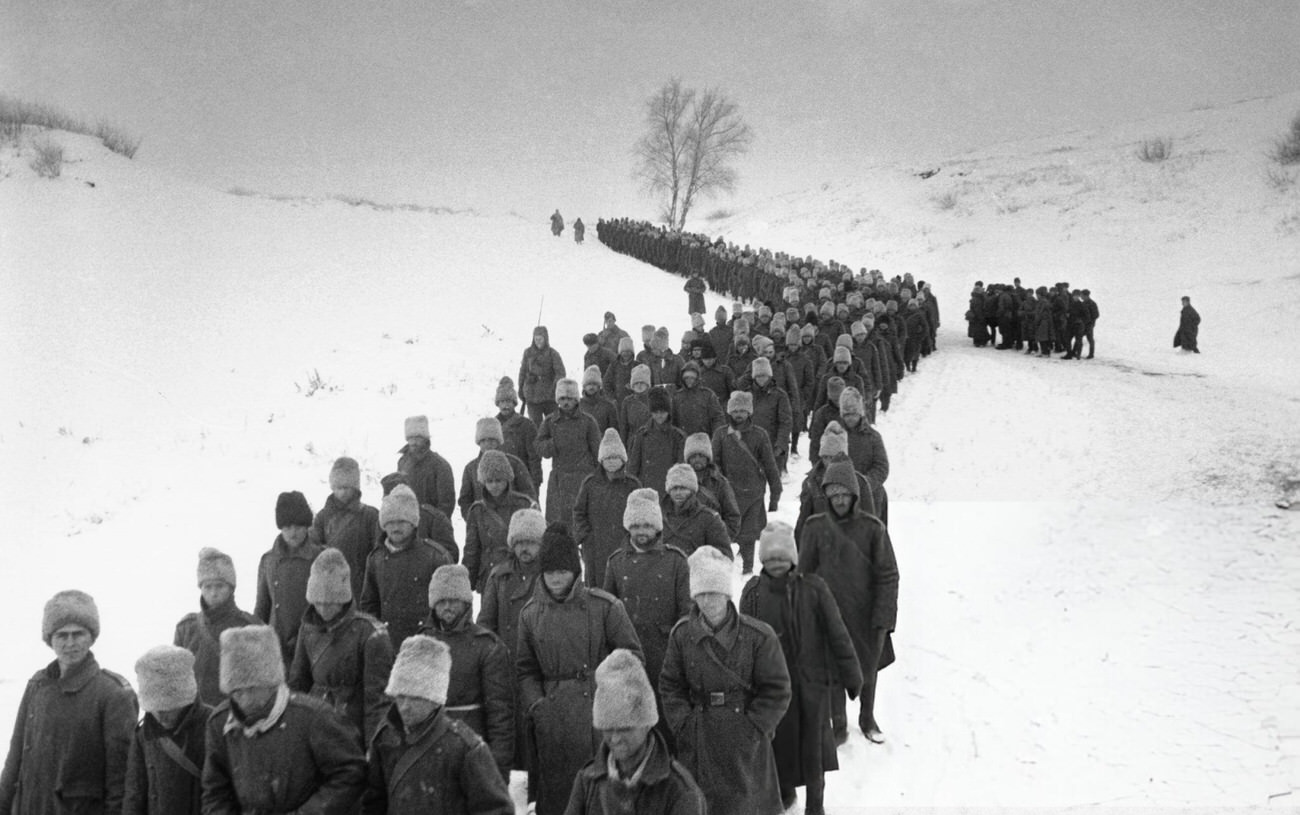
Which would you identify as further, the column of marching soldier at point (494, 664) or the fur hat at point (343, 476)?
the fur hat at point (343, 476)

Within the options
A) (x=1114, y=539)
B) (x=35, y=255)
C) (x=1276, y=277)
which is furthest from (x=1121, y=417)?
(x=35, y=255)

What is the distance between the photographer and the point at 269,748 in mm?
3623

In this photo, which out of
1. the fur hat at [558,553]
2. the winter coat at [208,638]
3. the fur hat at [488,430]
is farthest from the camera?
the fur hat at [488,430]

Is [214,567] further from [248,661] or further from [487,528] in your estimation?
[487,528]

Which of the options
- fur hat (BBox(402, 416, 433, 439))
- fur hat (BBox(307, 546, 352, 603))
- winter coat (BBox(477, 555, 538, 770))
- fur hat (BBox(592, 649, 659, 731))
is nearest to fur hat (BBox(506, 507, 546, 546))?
winter coat (BBox(477, 555, 538, 770))

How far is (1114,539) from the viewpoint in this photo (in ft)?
33.5

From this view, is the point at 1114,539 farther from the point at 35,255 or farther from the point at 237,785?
the point at 35,255

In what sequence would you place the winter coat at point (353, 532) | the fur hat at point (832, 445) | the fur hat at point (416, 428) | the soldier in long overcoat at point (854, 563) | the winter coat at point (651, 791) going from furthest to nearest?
the fur hat at point (416, 428) < the fur hat at point (832, 445) < the winter coat at point (353, 532) < the soldier in long overcoat at point (854, 563) < the winter coat at point (651, 791)

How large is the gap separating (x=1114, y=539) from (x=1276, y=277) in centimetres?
2348

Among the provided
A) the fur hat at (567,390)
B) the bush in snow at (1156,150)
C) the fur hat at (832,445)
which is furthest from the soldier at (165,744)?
the bush in snow at (1156,150)

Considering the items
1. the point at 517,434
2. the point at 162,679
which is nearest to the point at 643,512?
the point at 162,679

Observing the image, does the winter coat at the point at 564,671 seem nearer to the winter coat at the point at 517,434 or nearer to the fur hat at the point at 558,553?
the fur hat at the point at 558,553

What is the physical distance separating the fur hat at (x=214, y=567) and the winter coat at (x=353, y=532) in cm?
145

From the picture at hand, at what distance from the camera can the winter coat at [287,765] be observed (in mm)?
3619
